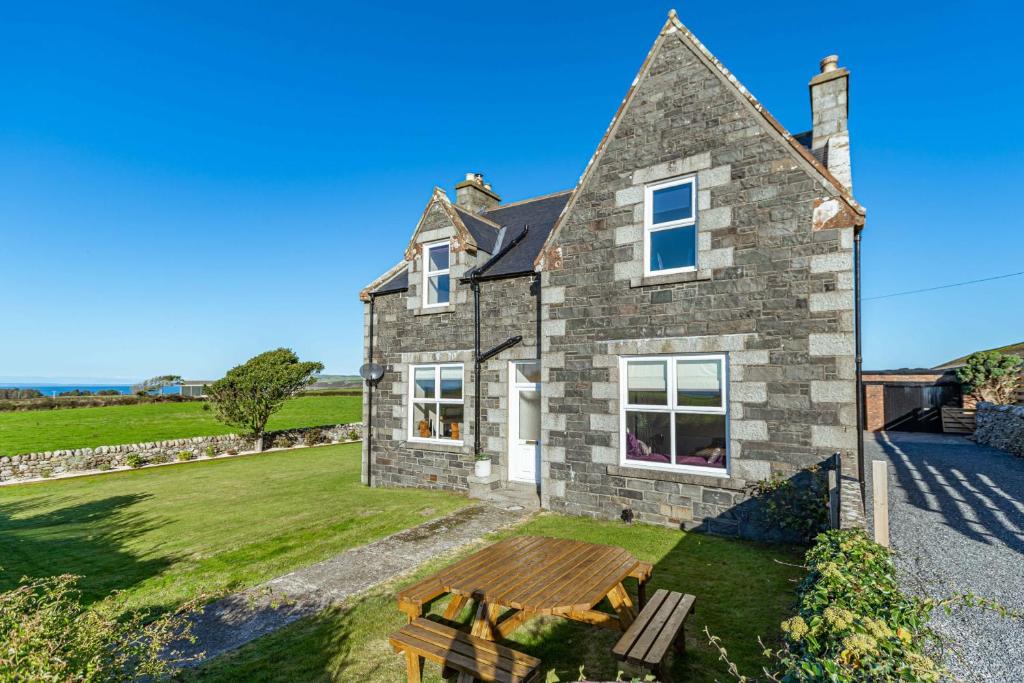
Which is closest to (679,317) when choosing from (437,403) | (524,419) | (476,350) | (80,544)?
(524,419)

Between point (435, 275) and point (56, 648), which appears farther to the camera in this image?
point (435, 275)

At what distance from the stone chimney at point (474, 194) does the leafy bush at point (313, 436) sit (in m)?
16.3

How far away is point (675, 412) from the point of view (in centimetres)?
873

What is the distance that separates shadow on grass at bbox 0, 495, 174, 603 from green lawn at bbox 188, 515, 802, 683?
151 inches

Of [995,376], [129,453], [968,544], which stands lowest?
[129,453]

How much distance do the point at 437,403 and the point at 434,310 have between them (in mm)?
2474

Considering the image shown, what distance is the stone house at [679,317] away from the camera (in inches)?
299

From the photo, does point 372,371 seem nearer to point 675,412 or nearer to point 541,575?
point 675,412

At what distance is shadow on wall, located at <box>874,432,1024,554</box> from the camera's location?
7.78 m

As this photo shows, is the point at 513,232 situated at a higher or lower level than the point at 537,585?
higher

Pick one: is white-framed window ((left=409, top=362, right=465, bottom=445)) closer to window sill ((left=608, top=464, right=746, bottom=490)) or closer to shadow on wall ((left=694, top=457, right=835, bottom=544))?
window sill ((left=608, top=464, right=746, bottom=490))

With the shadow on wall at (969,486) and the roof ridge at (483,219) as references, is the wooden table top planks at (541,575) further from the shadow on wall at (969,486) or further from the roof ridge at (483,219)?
the roof ridge at (483,219)

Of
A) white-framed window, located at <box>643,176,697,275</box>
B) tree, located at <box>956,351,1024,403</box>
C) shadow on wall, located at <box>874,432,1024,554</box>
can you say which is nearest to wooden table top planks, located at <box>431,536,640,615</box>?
white-framed window, located at <box>643,176,697,275</box>

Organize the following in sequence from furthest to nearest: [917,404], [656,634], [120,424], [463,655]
Result: [120,424] < [917,404] < [656,634] < [463,655]
